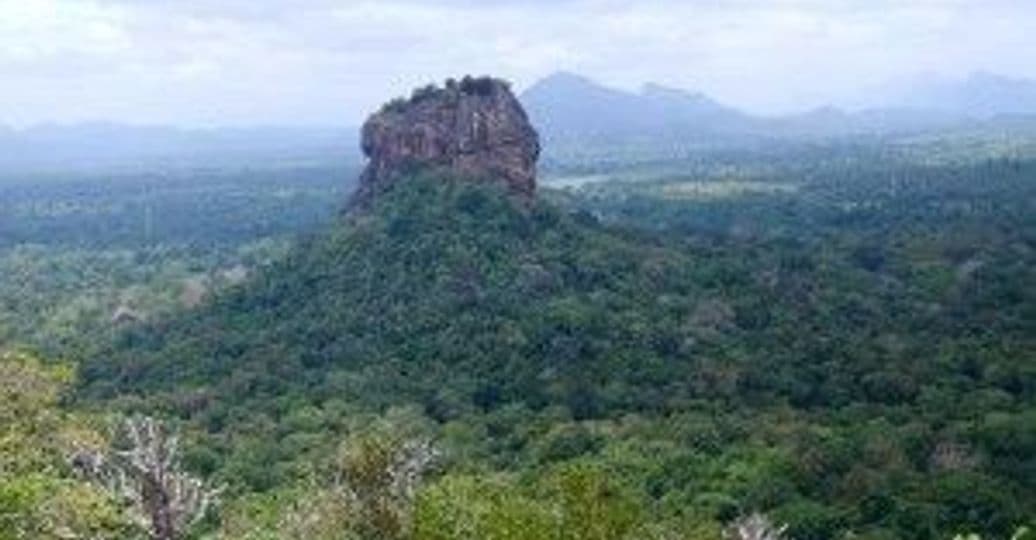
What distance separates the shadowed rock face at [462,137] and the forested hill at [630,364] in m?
3.19

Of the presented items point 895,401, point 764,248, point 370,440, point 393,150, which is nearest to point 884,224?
point 764,248

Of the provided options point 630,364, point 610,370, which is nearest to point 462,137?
point 630,364

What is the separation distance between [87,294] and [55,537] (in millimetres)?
154801

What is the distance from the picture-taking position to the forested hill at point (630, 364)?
8094 centimetres

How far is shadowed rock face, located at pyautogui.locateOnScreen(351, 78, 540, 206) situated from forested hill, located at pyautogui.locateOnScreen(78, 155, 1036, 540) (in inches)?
126

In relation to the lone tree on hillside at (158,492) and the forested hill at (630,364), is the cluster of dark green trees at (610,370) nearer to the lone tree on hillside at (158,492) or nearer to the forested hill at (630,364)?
the forested hill at (630,364)

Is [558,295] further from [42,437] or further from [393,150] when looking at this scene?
[42,437]

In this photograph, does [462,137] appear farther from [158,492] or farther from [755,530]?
[158,492]

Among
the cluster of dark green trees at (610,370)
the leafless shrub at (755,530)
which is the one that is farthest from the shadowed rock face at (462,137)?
the leafless shrub at (755,530)

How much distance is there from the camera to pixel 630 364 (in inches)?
4277

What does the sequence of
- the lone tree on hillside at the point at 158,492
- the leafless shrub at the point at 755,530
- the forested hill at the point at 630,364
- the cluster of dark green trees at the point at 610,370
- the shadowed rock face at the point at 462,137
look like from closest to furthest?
the lone tree on hillside at the point at 158,492, the leafless shrub at the point at 755,530, the cluster of dark green trees at the point at 610,370, the forested hill at the point at 630,364, the shadowed rock face at the point at 462,137

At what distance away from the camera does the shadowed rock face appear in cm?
14088

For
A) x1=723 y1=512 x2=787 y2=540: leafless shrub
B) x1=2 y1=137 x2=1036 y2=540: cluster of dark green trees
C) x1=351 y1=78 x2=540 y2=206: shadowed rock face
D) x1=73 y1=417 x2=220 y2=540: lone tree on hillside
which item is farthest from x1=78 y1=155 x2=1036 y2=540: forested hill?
x1=73 y1=417 x2=220 y2=540: lone tree on hillside

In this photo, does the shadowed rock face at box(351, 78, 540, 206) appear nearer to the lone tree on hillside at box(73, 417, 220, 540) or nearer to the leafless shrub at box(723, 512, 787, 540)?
the leafless shrub at box(723, 512, 787, 540)
